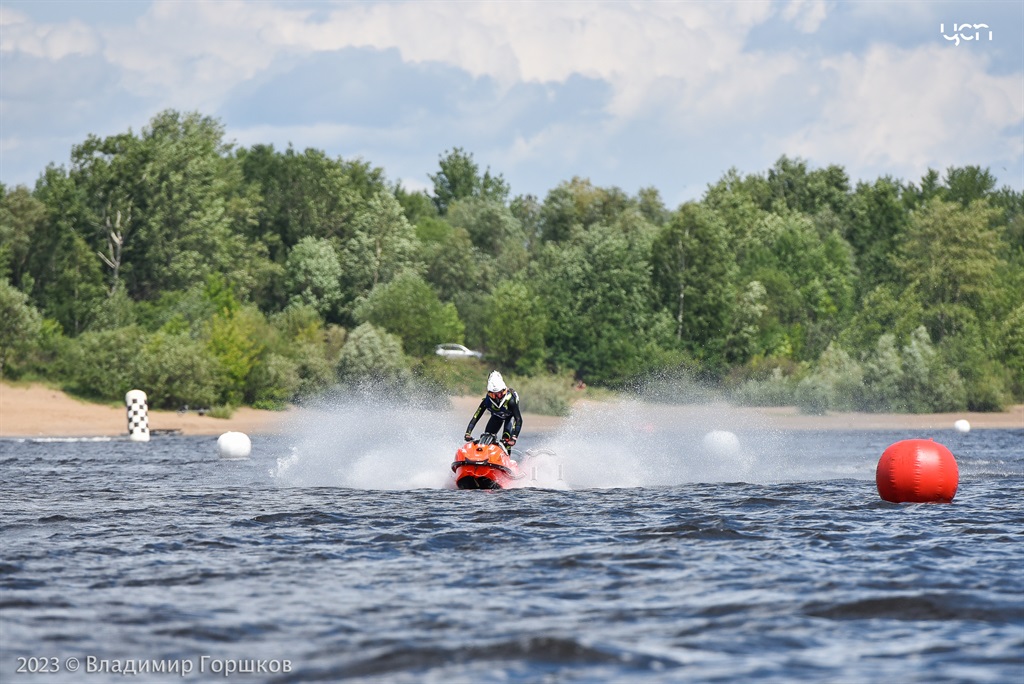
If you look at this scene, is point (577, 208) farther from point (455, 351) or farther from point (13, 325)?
point (13, 325)

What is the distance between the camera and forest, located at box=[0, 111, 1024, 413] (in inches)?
2501

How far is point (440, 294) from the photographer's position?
285 ft

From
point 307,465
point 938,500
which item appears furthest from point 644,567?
point 307,465

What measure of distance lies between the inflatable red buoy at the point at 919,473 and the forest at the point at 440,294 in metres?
41.7

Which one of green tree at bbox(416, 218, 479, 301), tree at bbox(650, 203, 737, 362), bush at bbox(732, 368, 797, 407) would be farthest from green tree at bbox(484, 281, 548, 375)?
bush at bbox(732, 368, 797, 407)

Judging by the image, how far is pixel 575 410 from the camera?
6700 centimetres

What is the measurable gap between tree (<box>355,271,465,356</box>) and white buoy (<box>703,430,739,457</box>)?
36.9m

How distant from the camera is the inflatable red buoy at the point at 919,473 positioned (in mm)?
20922

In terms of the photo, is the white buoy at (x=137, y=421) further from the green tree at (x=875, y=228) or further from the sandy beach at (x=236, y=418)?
the green tree at (x=875, y=228)

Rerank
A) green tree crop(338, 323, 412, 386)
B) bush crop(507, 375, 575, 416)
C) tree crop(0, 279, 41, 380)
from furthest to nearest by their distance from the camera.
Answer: bush crop(507, 375, 575, 416) < green tree crop(338, 323, 412, 386) < tree crop(0, 279, 41, 380)

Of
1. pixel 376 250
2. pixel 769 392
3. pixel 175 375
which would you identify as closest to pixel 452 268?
pixel 376 250

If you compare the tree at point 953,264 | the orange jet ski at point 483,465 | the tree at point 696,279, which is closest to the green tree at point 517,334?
the tree at point 696,279

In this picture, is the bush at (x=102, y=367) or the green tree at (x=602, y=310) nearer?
the bush at (x=102, y=367)

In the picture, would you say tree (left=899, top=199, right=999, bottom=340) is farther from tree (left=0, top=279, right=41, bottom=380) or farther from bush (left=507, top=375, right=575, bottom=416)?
tree (left=0, top=279, right=41, bottom=380)
